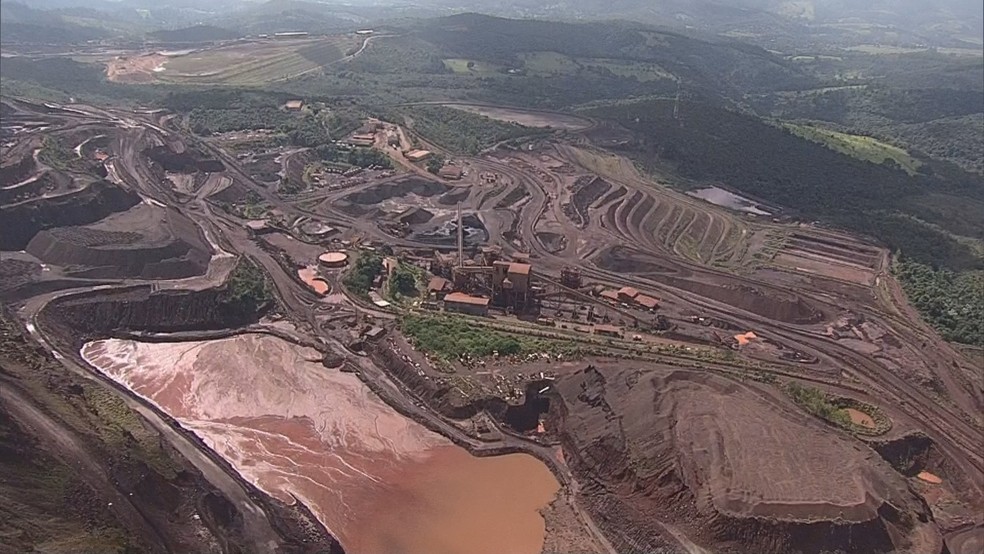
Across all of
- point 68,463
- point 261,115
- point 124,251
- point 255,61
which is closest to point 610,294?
point 124,251

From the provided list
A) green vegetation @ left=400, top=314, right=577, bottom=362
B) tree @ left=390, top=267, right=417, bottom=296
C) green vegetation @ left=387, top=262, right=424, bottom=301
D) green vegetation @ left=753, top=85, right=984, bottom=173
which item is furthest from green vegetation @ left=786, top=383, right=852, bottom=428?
green vegetation @ left=753, top=85, right=984, bottom=173

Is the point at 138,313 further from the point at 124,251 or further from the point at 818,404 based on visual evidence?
the point at 818,404

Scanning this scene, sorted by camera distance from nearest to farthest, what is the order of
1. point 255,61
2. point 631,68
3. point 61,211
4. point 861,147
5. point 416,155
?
point 61,211 → point 416,155 → point 861,147 → point 255,61 → point 631,68

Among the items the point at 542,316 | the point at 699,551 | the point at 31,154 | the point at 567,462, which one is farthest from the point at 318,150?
the point at 699,551

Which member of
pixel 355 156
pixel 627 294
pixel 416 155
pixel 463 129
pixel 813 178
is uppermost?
pixel 463 129

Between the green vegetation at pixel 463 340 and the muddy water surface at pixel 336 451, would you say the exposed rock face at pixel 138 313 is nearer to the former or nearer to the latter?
the muddy water surface at pixel 336 451

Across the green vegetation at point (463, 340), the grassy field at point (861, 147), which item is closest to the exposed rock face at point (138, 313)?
the green vegetation at point (463, 340)

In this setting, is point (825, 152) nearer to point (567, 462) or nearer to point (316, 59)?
point (567, 462)
